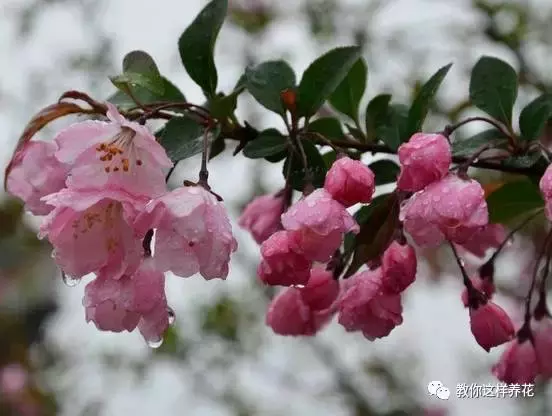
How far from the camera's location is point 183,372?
9.86 feet

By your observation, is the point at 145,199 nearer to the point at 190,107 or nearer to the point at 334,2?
the point at 190,107

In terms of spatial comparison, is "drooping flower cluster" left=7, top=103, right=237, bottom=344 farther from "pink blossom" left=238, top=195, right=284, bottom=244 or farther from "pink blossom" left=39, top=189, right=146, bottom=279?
"pink blossom" left=238, top=195, right=284, bottom=244

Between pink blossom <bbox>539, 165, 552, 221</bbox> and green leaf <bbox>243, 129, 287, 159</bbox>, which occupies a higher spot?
green leaf <bbox>243, 129, 287, 159</bbox>

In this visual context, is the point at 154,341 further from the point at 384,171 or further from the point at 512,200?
the point at 512,200

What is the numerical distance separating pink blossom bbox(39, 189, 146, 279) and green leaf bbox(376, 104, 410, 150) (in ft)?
0.78

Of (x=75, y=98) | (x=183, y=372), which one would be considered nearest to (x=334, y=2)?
(x=183, y=372)

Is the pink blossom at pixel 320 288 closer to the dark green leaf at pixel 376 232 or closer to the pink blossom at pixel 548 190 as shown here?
the dark green leaf at pixel 376 232

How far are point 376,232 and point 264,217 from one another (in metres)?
0.12

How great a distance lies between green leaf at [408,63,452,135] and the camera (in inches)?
27.5

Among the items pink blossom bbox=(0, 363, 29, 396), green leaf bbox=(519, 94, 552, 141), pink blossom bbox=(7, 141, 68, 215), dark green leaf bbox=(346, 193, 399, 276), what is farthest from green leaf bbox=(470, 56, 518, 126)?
pink blossom bbox=(0, 363, 29, 396)

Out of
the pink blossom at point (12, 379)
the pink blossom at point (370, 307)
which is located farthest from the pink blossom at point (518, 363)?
the pink blossom at point (12, 379)

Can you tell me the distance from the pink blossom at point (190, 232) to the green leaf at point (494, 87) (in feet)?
0.92

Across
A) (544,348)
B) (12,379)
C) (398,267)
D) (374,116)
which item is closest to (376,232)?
(398,267)

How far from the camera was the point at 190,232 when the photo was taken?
23.9 inches
